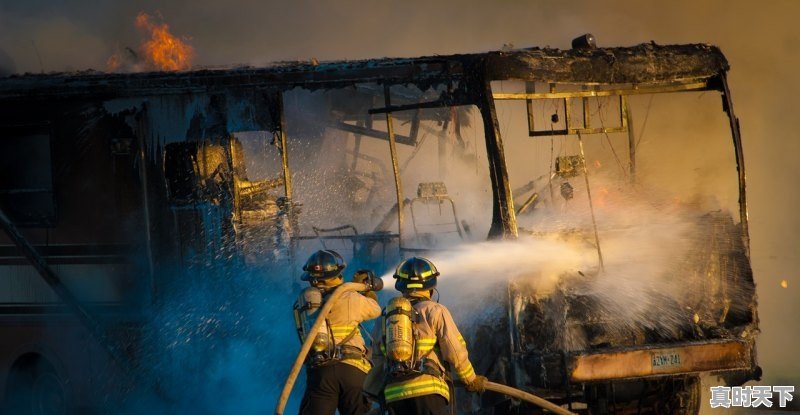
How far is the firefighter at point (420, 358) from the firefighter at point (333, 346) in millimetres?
699

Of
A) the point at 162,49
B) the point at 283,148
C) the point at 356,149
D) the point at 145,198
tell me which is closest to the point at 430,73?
the point at 283,148

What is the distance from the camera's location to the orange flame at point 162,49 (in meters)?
17.1

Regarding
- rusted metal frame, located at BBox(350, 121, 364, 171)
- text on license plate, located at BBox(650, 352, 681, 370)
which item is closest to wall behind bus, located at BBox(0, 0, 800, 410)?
rusted metal frame, located at BBox(350, 121, 364, 171)

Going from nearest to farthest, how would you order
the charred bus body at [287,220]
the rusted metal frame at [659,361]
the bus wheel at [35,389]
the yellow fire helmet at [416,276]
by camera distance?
the yellow fire helmet at [416,276] < the rusted metal frame at [659,361] < the charred bus body at [287,220] < the bus wheel at [35,389]

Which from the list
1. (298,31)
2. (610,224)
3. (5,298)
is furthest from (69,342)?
(298,31)

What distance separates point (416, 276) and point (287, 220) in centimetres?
368

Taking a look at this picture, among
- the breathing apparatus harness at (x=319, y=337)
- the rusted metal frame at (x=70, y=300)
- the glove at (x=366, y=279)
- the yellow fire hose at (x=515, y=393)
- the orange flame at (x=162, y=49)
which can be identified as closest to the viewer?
the yellow fire hose at (x=515, y=393)

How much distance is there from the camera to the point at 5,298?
920 centimetres

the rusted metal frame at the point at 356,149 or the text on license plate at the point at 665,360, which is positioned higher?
the rusted metal frame at the point at 356,149

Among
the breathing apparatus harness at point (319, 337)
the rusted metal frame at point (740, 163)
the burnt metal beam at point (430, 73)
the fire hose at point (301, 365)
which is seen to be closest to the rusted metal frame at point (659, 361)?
the fire hose at point (301, 365)

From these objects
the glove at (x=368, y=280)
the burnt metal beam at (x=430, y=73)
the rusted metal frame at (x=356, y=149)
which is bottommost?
the glove at (x=368, y=280)

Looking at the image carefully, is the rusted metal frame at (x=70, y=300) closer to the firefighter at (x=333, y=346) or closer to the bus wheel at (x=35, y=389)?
the bus wheel at (x=35, y=389)

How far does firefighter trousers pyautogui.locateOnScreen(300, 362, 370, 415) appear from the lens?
259 inches

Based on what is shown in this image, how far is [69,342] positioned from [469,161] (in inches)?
281
